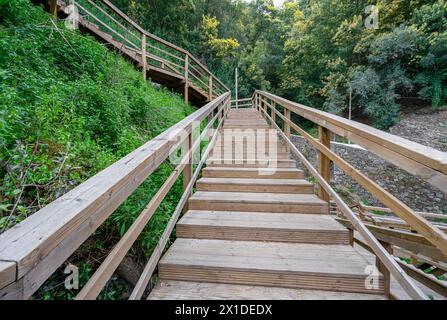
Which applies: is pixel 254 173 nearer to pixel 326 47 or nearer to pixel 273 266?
pixel 273 266

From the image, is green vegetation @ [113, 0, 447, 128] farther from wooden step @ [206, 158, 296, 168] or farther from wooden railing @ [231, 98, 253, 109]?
wooden step @ [206, 158, 296, 168]

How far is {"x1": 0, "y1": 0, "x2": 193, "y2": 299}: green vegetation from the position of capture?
156 cm

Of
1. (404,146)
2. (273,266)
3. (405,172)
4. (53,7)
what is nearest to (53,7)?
(53,7)

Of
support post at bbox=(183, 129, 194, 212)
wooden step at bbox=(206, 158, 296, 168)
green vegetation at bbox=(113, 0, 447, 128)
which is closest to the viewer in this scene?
support post at bbox=(183, 129, 194, 212)

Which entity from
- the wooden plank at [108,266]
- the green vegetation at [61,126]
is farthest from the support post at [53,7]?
the wooden plank at [108,266]

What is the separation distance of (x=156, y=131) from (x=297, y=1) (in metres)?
22.0

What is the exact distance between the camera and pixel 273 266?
130 centimetres

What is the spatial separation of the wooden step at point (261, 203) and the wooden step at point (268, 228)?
0.29 feet

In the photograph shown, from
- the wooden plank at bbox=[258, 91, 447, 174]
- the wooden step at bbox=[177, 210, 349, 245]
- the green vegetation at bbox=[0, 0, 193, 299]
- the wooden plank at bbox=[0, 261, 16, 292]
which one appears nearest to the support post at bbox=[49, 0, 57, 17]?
the green vegetation at bbox=[0, 0, 193, 299]

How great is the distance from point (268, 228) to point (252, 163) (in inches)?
50.4

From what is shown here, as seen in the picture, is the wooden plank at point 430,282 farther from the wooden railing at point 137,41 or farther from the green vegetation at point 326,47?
the green vegetation at point 326,47

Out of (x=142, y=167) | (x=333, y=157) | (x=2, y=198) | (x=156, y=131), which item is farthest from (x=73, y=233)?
(x=156, y=131)

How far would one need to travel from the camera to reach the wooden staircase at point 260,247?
1.23 metres
